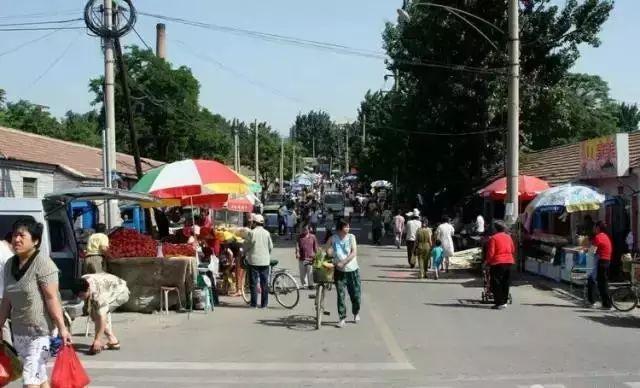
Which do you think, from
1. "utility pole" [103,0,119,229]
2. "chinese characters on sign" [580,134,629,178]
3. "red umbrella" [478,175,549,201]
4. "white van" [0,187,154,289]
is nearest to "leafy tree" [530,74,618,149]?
"red umbrella" [478,175,549,201]

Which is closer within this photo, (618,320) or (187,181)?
(618,320)

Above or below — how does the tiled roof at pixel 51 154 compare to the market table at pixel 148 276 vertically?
above

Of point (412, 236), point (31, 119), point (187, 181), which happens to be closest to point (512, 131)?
point (412, 236)

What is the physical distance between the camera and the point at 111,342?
976cm

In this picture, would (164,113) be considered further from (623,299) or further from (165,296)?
(623,299)

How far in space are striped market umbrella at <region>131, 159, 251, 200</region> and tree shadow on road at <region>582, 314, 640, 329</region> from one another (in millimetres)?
7344

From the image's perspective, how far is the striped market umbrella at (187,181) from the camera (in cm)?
1437

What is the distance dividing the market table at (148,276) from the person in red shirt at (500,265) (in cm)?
568

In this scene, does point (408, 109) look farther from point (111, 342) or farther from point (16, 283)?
point (16, 283)

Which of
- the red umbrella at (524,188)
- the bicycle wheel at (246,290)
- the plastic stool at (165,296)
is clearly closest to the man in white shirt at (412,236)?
the red umbrella at (524,188)

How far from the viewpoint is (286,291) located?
45.4 ft

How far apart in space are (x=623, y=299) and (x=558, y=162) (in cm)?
1642

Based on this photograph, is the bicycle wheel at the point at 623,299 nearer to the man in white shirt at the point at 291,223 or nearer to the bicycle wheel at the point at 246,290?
the bicycle wheel at the point at 246,290

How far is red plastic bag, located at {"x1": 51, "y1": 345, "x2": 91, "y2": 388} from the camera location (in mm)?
5973
